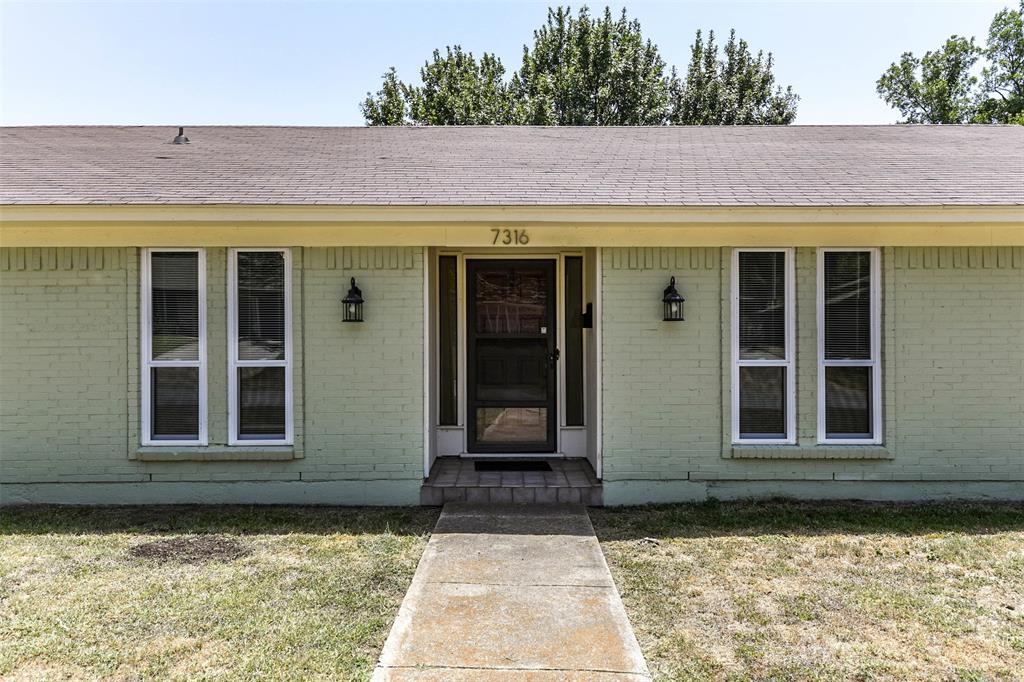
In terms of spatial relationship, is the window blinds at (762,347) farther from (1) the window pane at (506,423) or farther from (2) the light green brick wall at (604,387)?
(1) the window pane at (506,423)

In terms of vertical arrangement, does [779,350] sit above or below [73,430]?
above

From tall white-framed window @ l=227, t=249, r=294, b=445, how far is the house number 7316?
1.88 meters

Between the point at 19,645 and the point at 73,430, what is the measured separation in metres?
3.14

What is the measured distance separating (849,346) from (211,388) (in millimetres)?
5795

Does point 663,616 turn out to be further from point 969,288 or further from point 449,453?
point 969,288

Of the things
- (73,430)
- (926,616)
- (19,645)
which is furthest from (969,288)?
(73,430)

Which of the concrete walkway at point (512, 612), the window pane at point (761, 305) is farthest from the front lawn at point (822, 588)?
the window pane at point (761, 305)

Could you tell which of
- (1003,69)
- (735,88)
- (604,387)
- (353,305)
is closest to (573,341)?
(604,387)

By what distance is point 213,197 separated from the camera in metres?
5.79

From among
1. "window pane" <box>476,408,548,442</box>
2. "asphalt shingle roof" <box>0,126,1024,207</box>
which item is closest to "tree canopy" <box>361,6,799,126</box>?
"asphalt shingle roof" <box>0,126,1024,207</box>

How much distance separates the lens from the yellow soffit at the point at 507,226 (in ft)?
18.6

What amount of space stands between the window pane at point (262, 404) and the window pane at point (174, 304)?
0.57 metres

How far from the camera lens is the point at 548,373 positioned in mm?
7293

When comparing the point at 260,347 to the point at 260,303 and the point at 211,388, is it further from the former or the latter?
the point at 211,388
